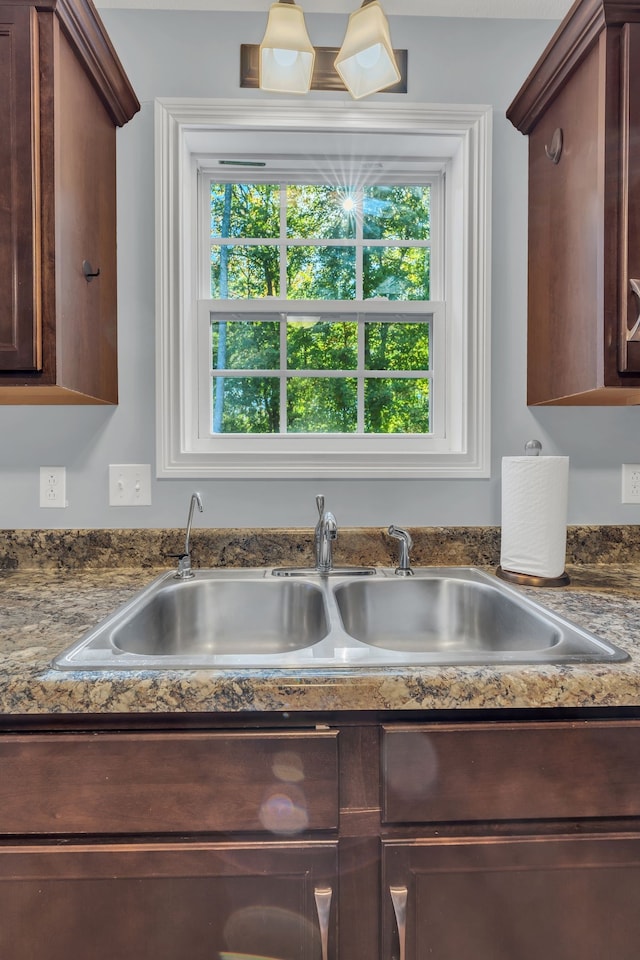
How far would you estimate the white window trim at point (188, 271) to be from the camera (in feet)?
4.83

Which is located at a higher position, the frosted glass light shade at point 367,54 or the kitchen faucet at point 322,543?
the frosted glass light shade at point 367,54

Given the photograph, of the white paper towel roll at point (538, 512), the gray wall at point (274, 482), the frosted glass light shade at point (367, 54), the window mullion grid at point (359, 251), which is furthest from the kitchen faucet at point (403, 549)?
the frosted glass light shade at point (367, 54)

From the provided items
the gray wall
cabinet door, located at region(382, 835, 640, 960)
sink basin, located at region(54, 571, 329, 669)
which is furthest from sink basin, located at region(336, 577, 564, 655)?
cabinet door, located at region(382, 835, 640, 960)

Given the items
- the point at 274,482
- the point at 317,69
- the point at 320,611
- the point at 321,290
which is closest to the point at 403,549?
the point at 320,611

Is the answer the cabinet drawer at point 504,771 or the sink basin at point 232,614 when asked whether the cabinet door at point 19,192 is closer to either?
the sink basin at point 232,614

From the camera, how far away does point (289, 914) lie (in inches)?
29.1

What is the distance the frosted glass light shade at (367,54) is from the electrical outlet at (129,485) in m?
1.18

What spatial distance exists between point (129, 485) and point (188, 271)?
0.68m

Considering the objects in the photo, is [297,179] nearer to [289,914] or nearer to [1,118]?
[1,118]

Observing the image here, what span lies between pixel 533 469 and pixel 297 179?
3.97 ft

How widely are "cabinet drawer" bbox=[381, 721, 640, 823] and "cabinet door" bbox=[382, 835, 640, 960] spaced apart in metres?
0.05

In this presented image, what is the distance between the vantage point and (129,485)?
4.87ft

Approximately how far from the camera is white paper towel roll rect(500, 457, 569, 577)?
1.25m

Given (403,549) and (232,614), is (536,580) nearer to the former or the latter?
(403,549)
